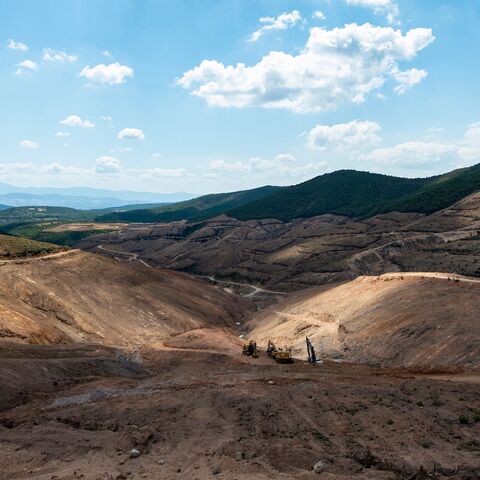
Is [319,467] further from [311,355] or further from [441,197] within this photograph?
[441,197]

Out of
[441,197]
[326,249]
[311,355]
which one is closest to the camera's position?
[311,355]

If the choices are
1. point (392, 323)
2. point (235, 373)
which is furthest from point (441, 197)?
point (235, 373)

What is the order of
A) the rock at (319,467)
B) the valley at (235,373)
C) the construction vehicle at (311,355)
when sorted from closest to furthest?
the rock at (319,467) → the valley at (235,373) → the construction vehicle at (311,355)

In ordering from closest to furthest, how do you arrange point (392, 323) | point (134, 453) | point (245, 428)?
1. point (134, 453)
2. point (245, 428)
3. point (392, 323)

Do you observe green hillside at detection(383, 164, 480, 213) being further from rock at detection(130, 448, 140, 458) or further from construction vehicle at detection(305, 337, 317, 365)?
rock at detection(130, 448, 140, 458)

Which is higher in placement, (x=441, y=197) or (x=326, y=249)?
(x=441, y=197)

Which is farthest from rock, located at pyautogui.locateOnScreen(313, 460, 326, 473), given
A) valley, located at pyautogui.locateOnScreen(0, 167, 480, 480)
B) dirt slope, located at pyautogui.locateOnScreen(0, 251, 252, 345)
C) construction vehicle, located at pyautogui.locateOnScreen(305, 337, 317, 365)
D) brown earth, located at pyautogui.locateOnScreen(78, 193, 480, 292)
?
brown earth, located at pyautogui.locateOnScreen(78, 193, 480, 292)

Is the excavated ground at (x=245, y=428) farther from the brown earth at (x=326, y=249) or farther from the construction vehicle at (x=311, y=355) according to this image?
the brown earth at (x=326, y=249)

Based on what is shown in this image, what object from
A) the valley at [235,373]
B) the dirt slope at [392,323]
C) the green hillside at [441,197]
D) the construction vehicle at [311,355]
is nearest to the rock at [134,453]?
the valley at [235,373]
